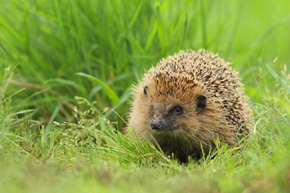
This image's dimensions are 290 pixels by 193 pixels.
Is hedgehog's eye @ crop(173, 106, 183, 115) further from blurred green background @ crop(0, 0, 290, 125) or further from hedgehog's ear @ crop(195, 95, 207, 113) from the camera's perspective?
blurred green background @ crop(0, 0, 290, 125)

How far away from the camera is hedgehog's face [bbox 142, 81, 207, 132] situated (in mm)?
4492

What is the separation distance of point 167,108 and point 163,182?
1332 mm

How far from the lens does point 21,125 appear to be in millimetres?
4516

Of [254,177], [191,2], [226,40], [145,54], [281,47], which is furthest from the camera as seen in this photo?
[281,47]

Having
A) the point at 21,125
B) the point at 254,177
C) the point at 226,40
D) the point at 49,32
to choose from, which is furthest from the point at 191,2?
the point at 254,177

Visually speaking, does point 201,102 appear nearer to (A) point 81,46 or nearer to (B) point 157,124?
(B) point 157,124

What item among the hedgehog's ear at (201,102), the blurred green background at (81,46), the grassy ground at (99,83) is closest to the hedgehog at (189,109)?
the hedgehog's ear at (201,102)

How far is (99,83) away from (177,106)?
0.96 m

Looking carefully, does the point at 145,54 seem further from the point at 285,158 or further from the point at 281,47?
the point at 281,47

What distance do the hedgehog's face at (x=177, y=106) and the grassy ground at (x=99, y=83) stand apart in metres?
0.36

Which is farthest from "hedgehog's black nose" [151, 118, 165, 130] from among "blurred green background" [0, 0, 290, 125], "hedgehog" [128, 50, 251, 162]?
"blurred green background" [0, 0, 290, 125]

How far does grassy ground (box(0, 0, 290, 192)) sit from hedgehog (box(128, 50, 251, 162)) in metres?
0.26

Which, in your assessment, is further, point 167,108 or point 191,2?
point 191,2

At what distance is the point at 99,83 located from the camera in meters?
4.93
